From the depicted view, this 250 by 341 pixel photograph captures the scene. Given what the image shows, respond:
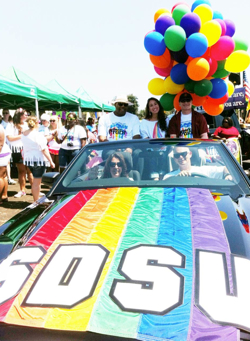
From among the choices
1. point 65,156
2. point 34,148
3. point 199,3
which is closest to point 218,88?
point 199,3

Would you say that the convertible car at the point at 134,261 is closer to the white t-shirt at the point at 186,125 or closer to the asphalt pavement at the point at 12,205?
the white t-shirt at the point at 186,125

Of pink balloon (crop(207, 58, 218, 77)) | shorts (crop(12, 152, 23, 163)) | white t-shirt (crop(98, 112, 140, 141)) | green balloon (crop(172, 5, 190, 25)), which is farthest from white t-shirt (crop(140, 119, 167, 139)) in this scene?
shorts (crop(12, 152, 23, 163))

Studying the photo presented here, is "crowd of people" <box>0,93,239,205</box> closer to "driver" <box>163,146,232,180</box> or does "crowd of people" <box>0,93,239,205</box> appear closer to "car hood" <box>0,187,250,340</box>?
"driver" <box>163,146,232,180</box>

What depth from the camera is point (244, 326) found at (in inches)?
47.3

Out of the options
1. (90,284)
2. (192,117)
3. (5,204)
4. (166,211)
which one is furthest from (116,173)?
(5,204)

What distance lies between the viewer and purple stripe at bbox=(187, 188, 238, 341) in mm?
1160

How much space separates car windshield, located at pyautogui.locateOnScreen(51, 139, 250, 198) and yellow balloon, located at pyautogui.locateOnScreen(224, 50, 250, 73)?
2419 millimetres

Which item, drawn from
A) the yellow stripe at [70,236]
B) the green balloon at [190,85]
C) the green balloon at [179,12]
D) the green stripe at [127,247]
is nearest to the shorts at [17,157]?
the green balloon at [190,85]

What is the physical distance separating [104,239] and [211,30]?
3.92 meters

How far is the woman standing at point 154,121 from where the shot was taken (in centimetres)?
469

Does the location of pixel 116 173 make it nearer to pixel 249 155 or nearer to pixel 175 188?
pixel 175 188

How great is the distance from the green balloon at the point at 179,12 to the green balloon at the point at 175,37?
1.26 ft

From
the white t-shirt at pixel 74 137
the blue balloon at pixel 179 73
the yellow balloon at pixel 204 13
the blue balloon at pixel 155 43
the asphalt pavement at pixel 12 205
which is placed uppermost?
the yellow balloon at pixel 204 13

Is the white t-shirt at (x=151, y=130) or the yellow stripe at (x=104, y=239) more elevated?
the white t-shirt at (x=151, y=130)
